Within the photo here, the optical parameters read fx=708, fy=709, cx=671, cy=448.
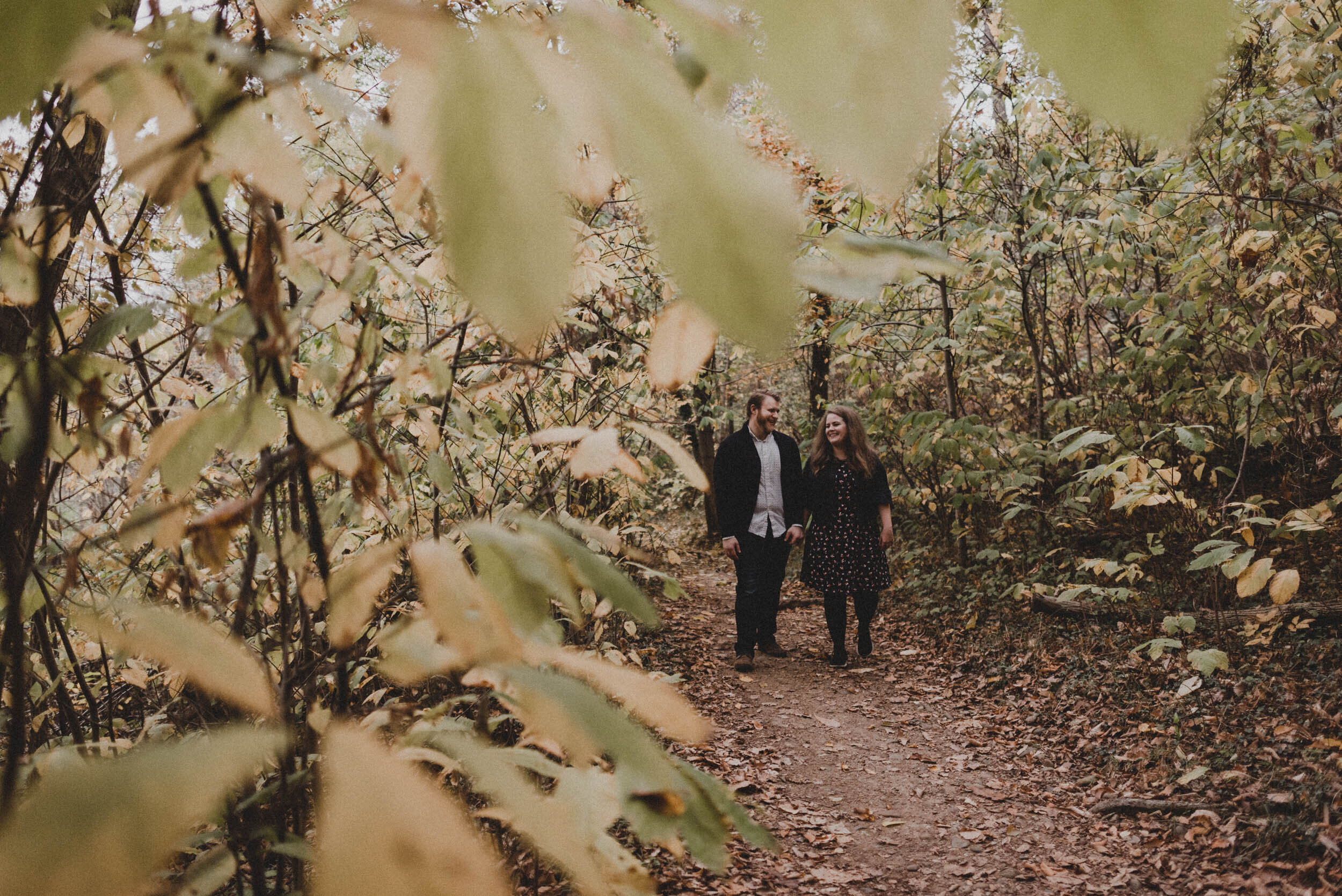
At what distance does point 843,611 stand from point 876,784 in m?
1.68

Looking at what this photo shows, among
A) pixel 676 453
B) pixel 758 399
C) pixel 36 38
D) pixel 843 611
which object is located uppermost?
pixel 758 399

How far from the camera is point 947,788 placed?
12.1 ft

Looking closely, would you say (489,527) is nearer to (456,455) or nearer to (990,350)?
(456,455)

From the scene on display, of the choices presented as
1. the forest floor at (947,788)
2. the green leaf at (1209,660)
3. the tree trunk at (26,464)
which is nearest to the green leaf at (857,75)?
the tree trunk at (26,464)

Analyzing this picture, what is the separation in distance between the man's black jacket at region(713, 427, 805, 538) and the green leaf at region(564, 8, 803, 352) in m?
4.71

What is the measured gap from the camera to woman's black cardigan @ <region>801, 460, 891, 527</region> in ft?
17.5

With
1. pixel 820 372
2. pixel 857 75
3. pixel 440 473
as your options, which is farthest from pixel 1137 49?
pixel 820 372

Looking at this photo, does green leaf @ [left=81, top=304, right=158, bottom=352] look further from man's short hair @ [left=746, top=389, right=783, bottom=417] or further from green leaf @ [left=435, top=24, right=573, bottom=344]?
man's short hair @ [left=746, top=389, right=783, bottom=417]

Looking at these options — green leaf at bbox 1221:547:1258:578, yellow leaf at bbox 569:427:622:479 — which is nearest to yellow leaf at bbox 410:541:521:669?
yellow leaf at bbox 569:427:622:479

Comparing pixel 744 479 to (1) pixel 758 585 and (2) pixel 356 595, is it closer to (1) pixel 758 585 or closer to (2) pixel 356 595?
(1) pixel 758 585

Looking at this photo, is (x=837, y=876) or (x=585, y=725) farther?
(x=837, y=876)

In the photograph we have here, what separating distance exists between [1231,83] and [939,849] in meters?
4.56

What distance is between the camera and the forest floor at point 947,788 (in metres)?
2.88

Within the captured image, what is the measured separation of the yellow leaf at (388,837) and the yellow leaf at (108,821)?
0.07 meters
